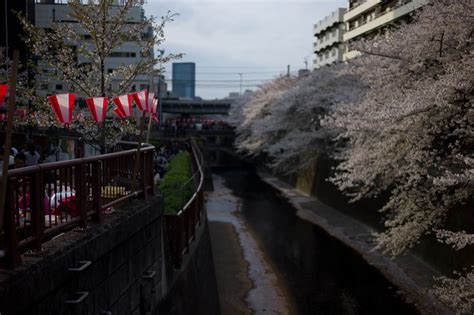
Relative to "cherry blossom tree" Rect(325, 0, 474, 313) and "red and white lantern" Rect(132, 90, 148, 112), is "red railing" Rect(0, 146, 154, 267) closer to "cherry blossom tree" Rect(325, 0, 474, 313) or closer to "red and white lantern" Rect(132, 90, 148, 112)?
"red and white lantern" Rect(132, 90, 148, 112)

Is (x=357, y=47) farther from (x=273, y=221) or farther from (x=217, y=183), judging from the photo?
(x=217, y=183)

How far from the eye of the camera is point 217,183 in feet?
153

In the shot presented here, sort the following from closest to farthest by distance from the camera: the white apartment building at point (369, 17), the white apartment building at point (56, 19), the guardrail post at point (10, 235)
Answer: the guardrail post at point (10, 235), the white apartment building at point (56, 19), the white apartment building at point (369, 17)

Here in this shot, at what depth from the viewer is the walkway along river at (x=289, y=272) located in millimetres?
14094

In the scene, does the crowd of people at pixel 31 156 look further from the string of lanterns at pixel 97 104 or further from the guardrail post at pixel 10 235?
the guardrail post at pixel 10 235

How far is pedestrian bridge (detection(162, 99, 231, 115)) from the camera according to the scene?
81125mm

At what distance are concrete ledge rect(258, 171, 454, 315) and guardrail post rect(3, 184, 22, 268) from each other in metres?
11.1

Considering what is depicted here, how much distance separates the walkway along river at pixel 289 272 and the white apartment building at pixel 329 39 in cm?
4006

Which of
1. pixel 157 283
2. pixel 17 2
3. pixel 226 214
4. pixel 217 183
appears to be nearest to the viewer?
pixel 157 283

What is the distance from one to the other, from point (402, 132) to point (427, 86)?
132 cm

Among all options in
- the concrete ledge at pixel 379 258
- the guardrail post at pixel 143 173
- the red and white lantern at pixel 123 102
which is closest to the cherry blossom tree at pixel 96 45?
the red and white lantern at pixel 123 102

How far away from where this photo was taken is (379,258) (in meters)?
17.8

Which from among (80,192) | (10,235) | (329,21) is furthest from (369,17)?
(10,235)

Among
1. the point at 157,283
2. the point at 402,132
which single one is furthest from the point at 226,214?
the point at 157,283
